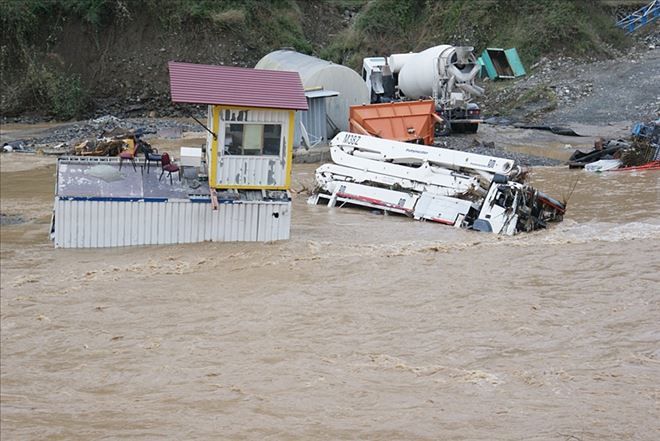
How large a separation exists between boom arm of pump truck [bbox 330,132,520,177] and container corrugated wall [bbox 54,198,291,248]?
14.5ft

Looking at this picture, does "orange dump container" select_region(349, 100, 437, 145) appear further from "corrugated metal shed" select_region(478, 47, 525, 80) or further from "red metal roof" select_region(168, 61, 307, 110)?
A: "corrugated metal shed" select_region(478, 47, 525, 80)

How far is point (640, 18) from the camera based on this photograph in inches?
1674

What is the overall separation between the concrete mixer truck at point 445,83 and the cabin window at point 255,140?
1484 centimetres

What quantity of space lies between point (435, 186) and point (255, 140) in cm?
470

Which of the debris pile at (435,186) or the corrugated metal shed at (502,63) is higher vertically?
the corrugated metal shed at (502,63)

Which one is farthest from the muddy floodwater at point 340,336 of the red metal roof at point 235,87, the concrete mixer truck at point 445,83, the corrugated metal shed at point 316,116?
the concrete mixer truck at point 445,83

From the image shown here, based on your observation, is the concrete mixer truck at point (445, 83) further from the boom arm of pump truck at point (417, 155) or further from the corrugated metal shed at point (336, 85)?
the boom arm of pump truck at point (417, 155)

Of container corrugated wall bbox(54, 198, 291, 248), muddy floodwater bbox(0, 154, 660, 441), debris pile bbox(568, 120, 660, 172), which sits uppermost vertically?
debris pile bbox(568, 120, 660, 172)

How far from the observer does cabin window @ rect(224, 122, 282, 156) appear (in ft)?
53.7

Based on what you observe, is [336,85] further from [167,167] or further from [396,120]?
[167,167]

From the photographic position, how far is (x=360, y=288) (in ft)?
47.2

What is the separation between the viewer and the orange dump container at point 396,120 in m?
25.9

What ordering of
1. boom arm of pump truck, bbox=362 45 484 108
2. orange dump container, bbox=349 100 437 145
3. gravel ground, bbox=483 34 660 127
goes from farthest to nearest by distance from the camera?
gravel ground, bbox=483 34 660 127 → boom arm of pump truck, bbox=362 45 484 108 → orange dump container, bbox=349 100 437 145

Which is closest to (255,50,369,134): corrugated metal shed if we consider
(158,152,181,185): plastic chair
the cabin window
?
(158,152,181,185): plastic chair
